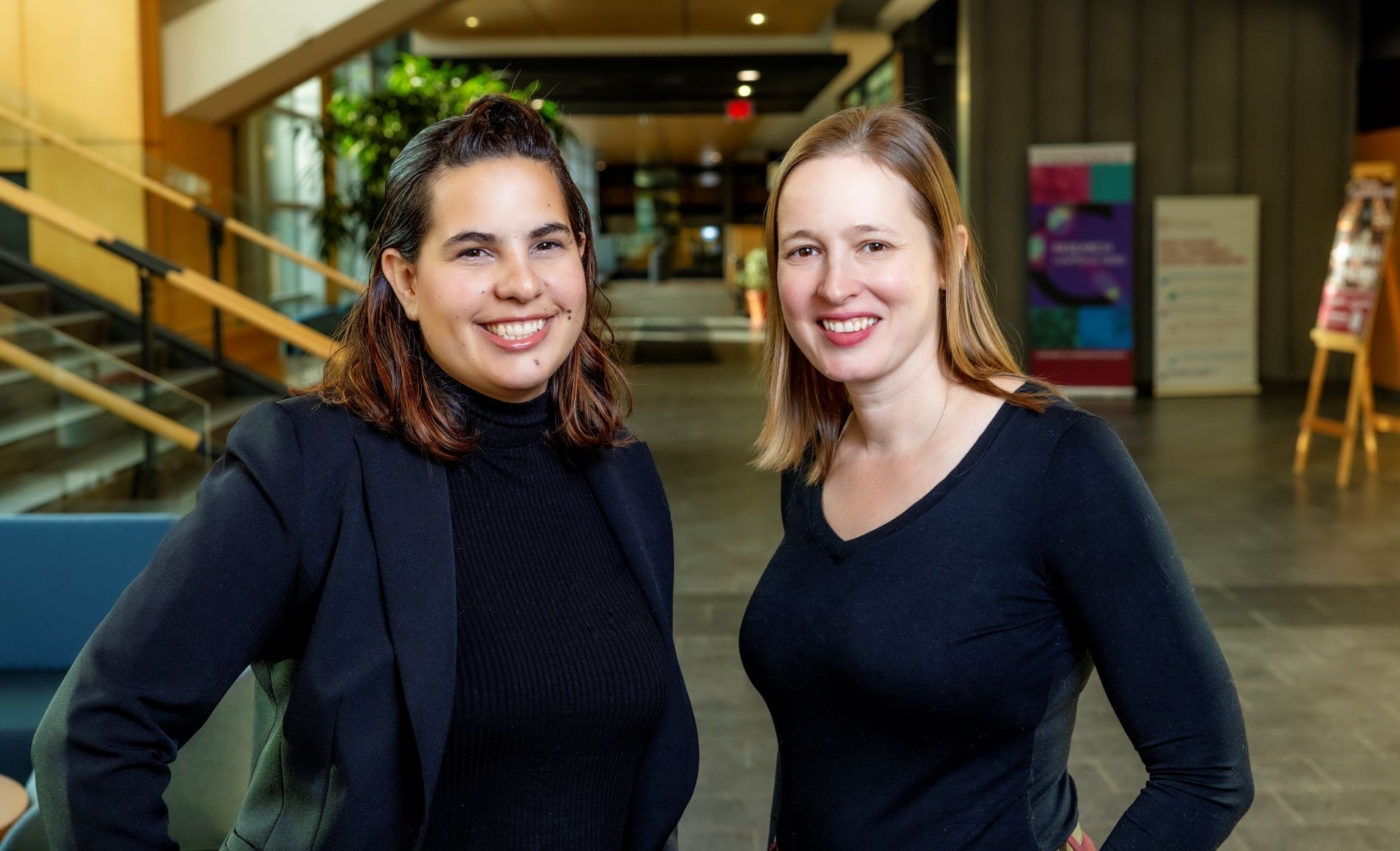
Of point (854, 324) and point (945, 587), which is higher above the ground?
point (854, 324)

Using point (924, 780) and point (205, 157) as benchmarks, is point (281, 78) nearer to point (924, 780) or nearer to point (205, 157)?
point (205, 157)

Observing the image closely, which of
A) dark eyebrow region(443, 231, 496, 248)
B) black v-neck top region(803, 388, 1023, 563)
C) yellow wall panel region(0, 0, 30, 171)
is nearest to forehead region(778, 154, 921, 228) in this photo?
black v-neck top region(803, 388, 1023, 563)

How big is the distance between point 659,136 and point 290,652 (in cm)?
2920

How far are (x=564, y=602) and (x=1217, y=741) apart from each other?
0.79 metres

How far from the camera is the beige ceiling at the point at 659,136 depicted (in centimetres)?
2531

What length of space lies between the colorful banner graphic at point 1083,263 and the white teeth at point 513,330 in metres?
11.1

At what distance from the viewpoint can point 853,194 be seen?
1.62 metres

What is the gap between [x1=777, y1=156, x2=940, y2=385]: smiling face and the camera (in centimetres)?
162

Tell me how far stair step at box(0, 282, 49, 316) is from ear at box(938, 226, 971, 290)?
16.2ft

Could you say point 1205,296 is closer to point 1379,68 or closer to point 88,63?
point 1379,68

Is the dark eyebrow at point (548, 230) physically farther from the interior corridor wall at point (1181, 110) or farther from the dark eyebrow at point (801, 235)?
the interior corridor wall at point (1181, 110)

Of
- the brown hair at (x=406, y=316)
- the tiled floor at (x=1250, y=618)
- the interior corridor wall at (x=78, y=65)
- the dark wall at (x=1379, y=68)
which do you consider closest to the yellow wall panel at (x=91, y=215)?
the interior corridor wall at (x=78, y=65)

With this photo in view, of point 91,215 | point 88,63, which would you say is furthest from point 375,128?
point 91,215

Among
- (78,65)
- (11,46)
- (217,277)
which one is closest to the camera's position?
(217,277)
